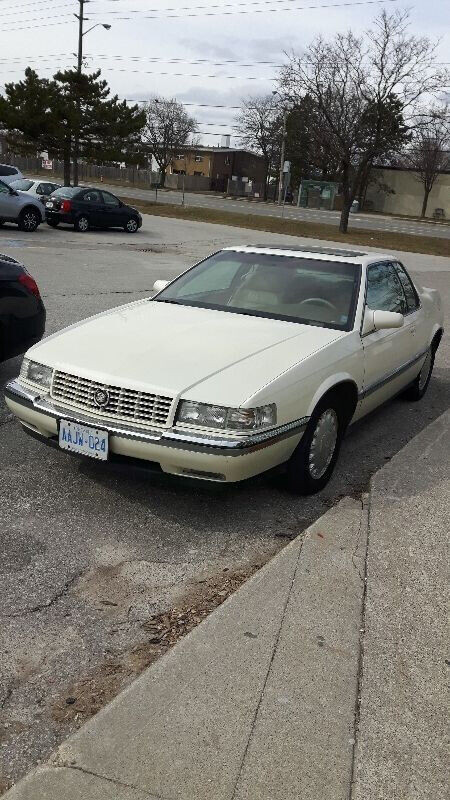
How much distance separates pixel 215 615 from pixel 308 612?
0.41 meters

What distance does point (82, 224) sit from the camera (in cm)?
2330

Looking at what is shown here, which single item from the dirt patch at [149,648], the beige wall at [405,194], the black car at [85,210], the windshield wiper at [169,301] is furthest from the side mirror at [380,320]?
the beige wall at [405,194]

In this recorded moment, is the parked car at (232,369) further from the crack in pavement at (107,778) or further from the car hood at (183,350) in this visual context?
the crack in pavement at (107,778)

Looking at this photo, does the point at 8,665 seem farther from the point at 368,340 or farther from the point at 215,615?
the point at 368,340

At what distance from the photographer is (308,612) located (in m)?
3.15

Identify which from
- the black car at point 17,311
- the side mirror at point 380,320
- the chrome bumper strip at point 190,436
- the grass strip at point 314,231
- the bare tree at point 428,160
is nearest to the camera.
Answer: the chrome bumper strip at point 190,436

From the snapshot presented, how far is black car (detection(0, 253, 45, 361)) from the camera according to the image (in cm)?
586

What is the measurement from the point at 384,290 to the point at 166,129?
91.0m

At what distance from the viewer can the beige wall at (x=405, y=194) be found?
2800 inches

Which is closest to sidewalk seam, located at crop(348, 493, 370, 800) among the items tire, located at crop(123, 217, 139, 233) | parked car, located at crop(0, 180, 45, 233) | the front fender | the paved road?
the front fender

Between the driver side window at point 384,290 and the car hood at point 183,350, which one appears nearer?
the car hood at point 183,350

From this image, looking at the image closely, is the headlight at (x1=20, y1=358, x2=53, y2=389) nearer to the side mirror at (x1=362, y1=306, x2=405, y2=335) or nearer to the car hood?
the car hood

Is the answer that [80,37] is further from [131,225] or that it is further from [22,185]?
[131,225]

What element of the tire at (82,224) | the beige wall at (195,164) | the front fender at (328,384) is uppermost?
the beige wall at (195,164)
